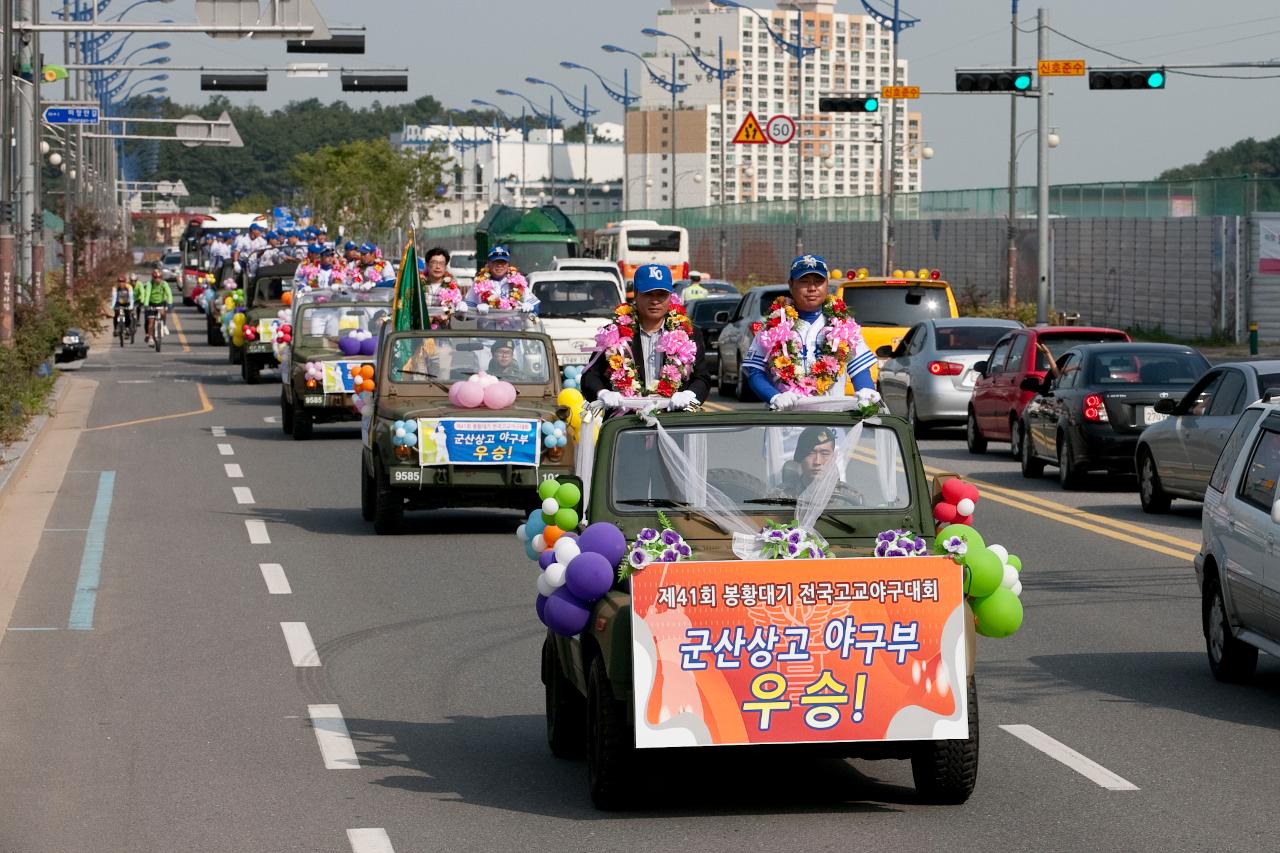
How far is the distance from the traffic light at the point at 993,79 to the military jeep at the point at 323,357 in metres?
15.8

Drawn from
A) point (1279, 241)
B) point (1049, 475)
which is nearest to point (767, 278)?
point (1279, 241)

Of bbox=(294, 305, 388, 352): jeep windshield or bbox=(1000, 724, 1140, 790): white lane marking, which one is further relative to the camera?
bbox=(294, 305, 388, 352): jeep windshield

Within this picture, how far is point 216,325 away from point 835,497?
48.7 metres

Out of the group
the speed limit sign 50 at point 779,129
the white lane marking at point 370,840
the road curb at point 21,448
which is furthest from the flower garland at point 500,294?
the speed limit sign 50 at point 779,129

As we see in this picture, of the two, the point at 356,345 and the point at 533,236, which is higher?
the point at 533,236

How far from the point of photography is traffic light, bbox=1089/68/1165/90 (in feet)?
133

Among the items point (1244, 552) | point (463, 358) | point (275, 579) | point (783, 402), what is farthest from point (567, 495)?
point (463, 358)

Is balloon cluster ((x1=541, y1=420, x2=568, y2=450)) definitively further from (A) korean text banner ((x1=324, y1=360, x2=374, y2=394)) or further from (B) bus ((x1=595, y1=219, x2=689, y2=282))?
(B) bus ((x1=595, y1=219, x2=689, y2=282))

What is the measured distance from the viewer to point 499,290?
86.3 ft

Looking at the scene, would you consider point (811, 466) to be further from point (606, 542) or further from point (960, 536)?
point (606, 542)

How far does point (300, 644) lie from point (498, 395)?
5.66m

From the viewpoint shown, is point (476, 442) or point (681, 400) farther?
point (476, 442)

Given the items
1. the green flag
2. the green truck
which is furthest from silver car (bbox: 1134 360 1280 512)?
the green truck

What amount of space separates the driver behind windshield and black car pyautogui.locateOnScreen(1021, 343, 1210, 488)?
41.2 feet
